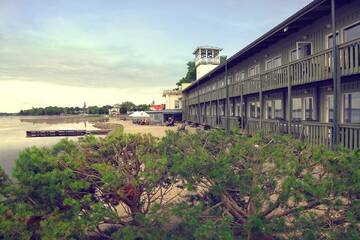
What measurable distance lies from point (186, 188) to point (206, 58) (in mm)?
52507

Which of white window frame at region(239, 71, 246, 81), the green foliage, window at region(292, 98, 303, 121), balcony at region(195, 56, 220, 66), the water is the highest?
balcony at region(195, 56, 220, 66)

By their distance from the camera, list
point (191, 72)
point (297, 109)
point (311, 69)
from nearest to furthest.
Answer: point (311, 69) < point (297, 109) < point (191, 72)

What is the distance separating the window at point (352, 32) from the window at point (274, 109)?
22.8 ft

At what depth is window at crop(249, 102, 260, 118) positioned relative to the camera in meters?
22.4

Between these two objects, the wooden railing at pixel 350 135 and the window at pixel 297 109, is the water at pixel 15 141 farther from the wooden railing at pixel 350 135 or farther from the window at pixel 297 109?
the window at pixel 297 109

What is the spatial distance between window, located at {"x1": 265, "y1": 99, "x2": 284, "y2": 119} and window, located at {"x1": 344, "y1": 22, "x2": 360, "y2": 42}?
6.94 metres

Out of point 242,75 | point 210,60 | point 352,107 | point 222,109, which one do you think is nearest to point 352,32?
point 352,107

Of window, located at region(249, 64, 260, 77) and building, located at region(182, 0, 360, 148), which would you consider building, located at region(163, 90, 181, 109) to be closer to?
window, located at region(249, 64, 260, 77)

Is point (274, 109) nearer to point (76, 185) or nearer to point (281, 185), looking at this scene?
point (281, 185)

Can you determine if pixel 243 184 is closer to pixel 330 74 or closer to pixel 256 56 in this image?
pixel 330 74

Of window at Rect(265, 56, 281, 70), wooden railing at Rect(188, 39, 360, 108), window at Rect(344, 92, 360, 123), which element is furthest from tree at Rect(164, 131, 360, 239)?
window at Rect(265, 56, 281, 70)

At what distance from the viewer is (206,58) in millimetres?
55156

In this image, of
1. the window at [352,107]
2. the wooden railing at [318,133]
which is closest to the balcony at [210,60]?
the wooden railing at [318,133]

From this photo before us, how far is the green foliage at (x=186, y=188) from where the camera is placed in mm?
4074
